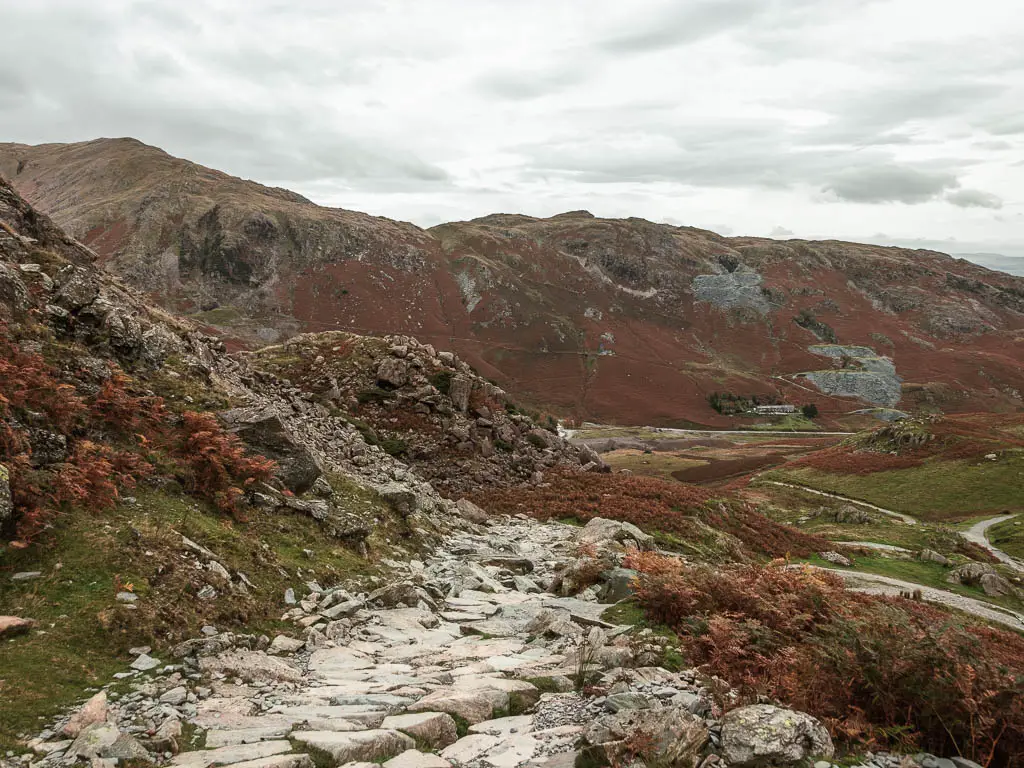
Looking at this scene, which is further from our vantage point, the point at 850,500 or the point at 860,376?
the point at 860,376

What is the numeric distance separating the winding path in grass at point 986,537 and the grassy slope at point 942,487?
378cm

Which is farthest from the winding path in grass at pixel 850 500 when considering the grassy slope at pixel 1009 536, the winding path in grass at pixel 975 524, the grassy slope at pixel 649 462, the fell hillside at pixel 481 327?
the fell hillside at pixel 481 327

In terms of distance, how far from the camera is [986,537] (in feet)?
168

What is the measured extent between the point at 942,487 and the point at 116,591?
83575 mm

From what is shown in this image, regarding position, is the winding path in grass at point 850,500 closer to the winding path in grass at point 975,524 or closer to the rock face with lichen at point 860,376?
the winding path in grass at point 975,524

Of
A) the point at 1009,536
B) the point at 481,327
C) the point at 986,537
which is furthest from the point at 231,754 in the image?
the point at 481,327

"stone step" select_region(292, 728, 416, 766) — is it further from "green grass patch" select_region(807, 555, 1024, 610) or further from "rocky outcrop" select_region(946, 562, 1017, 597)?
"rocky outcrop" select_region(946, 562, 1017, 597)

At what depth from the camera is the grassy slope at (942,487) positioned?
62281 millimetres

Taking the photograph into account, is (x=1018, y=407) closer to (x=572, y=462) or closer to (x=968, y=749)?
(x=572, y=462)

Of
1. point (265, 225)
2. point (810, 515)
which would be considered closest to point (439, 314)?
point (265, 225)

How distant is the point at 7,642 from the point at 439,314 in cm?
17730

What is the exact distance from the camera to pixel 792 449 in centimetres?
11031

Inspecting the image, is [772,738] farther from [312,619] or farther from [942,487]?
[942,487]

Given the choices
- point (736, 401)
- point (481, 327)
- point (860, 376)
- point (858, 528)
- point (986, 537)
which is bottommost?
point (986, 537)
